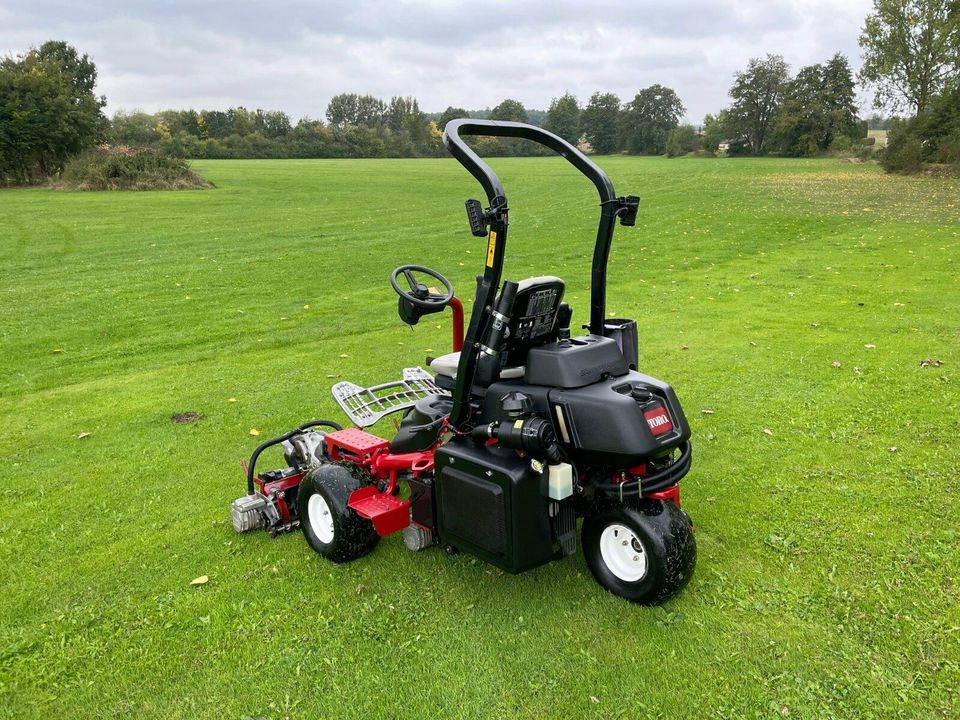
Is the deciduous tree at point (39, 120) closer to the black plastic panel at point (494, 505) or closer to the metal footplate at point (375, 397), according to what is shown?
the metal footplate at point (375, 397)

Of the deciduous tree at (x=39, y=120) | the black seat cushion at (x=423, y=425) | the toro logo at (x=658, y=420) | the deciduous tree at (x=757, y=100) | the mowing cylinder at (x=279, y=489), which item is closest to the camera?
the toro logo at (x=658, y=420)

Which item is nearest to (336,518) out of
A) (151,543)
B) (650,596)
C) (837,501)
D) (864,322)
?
(151,543)

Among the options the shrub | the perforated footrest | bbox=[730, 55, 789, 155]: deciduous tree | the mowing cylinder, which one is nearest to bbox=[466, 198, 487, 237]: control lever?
the perforated footrest

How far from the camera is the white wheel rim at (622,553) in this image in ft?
11.9

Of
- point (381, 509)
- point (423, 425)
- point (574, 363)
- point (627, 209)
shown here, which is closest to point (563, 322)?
point (574, 363)

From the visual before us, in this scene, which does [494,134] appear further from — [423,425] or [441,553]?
[441,553]

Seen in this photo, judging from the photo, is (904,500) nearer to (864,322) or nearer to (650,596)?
(650,596)

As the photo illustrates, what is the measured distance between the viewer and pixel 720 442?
574 cm

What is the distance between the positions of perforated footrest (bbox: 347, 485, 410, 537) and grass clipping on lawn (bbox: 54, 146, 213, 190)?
32277mm

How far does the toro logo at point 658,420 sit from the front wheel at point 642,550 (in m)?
0.39

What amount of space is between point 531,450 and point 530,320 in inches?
28.3

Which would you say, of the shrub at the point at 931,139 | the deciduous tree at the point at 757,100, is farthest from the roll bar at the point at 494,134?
the deciduous tree at the point at 757,100

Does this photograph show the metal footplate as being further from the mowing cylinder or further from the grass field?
the grass field

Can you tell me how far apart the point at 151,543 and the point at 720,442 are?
4.13 metres
